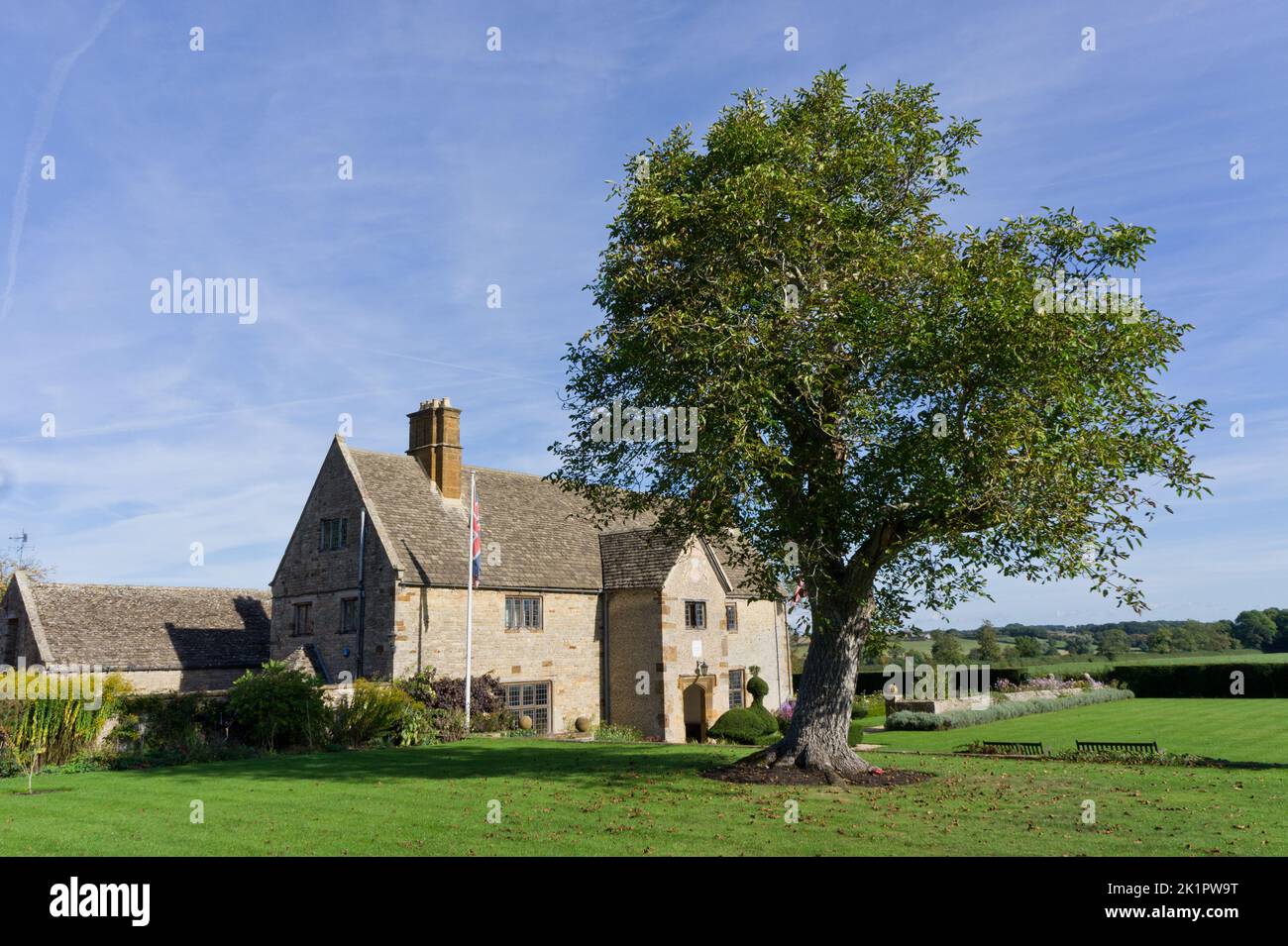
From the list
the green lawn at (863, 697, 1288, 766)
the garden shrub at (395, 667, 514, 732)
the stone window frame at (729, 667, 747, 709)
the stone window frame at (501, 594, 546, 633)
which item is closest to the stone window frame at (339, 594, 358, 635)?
the garden shrub at (395, 667, 514, 732)

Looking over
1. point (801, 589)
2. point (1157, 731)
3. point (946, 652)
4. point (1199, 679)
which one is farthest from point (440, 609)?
point (946, 652)

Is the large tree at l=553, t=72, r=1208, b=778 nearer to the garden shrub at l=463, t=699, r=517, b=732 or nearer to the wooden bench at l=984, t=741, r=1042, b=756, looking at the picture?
the wooden bench at l=984, t=741, r=1042, b=756

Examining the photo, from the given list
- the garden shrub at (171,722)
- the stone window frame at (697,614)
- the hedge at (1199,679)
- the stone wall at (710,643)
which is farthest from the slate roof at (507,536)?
the hedge at (1199,679)

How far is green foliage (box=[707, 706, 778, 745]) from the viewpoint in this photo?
34219mm

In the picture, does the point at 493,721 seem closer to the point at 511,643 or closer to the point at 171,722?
the point at 511,643

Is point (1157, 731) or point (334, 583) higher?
point (334, 583)

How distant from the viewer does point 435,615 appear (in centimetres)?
3312

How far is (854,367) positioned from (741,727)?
65.0ft

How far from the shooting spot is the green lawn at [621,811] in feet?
41.1

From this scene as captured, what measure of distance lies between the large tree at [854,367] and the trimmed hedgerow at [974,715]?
58.4ft

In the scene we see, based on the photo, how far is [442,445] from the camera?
38031 millimetres
